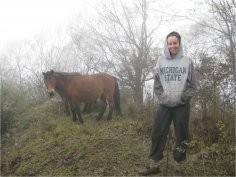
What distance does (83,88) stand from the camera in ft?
33.9

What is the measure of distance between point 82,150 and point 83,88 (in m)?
3.09

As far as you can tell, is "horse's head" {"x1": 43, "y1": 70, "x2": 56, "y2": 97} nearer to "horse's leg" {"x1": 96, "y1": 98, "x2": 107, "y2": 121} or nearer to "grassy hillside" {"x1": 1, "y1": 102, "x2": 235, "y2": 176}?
"grassy hillside" {"x1": 1, "y1": 102, "x2": 235, "y2": 176}

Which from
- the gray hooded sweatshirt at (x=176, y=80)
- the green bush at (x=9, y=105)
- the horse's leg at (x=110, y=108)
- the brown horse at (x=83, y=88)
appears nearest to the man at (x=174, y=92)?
the gray hooded sweatshirt at (x=176, y=80)

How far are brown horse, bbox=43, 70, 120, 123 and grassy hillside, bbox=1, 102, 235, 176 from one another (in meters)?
0.51

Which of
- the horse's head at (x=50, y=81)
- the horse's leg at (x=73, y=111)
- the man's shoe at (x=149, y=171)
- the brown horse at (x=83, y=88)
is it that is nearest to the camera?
the man's shoe at (x=149, y=171)

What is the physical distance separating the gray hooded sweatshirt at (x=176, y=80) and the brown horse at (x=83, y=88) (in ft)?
15.1

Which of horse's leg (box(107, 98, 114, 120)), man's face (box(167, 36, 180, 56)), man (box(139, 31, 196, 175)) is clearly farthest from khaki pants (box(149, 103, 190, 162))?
horse's leg (box(107, 98, 114, 120))

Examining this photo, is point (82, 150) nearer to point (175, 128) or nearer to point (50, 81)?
point (175, 128)

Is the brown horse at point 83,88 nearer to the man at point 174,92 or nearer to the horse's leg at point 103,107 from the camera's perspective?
the horse's leg at point 103,107

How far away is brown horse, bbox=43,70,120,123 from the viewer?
994 centimetres

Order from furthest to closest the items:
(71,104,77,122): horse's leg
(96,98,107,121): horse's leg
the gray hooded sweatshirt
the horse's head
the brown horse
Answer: (96,98,107,121): horse's leg → (71,104,77,122): horse's leg → the brown horse → the horse's head → the gray hooded sweatshirt

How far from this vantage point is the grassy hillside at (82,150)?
249 inches

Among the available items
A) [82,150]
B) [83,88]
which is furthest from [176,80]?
[83,88]

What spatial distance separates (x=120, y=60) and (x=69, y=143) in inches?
521
